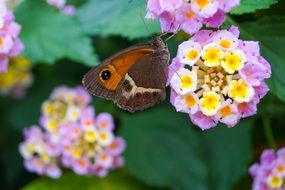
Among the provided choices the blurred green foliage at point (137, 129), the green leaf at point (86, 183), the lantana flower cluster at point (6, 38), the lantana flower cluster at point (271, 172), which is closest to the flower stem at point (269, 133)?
the blurred green foliage at point (137, 129)

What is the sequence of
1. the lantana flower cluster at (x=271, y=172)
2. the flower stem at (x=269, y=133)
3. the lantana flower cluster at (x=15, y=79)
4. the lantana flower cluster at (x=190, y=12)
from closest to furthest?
the lantana flower cluster at (x=190, y=12)
the lantana flower cluster at (x=271, y=172)
the flower stem at (x=269, y=133)
the lantana flower cluster at (x=15, y=79)

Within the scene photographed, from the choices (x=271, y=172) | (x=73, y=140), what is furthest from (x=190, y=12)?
(x=73, y=140)

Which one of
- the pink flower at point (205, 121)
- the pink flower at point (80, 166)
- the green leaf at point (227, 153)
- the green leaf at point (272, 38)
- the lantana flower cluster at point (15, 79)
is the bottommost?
the green leaf at point (227, 153)

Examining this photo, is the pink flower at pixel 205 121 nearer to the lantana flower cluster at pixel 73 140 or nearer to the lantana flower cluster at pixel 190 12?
the lantana flower cluster at pixel 190 12

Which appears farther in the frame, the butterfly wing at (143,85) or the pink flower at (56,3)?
the pink flower at (56,3)

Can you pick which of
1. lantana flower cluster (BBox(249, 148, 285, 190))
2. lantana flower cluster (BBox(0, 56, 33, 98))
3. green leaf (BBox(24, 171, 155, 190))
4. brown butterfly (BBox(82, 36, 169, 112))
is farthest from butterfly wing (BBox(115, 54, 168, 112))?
lantana flower cluster (BBox(0, 56, 33, 98))

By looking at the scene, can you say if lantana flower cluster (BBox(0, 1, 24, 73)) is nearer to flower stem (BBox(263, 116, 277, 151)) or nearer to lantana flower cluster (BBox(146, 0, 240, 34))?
lantana flower cluster (BBox(146, 0, 240, 34))
